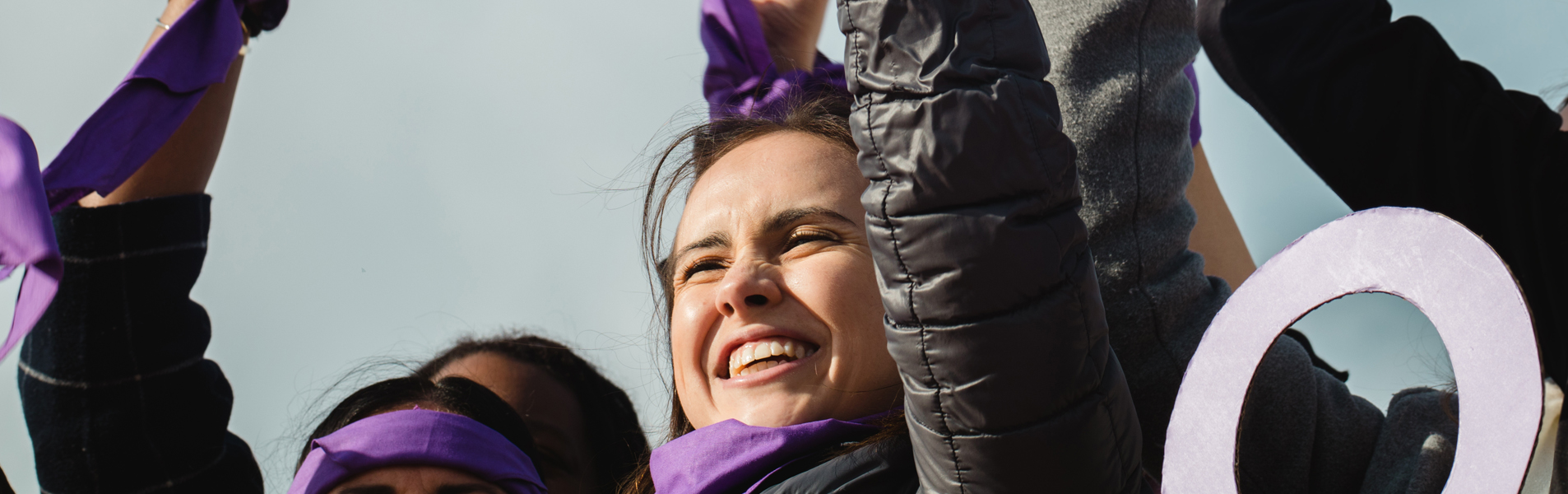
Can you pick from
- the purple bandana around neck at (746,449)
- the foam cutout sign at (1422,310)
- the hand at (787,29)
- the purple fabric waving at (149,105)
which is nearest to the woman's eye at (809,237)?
the purple bandana around neck at (746,449)

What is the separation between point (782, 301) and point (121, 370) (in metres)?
1.21

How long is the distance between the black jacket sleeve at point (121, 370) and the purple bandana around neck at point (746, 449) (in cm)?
100

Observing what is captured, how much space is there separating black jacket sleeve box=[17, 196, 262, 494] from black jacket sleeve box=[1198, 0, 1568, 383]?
1753 millimetres

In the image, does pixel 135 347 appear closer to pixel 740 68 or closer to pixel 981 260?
pixel 740 68

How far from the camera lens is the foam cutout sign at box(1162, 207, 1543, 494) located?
752 mm

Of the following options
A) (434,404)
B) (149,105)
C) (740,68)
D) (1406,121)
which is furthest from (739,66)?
(1406,121)

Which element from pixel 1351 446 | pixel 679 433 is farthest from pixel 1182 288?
pixel 679 433

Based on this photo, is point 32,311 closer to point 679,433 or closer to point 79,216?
point 79,216

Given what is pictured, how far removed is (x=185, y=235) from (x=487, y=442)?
0.65 m

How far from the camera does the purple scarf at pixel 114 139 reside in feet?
4.56

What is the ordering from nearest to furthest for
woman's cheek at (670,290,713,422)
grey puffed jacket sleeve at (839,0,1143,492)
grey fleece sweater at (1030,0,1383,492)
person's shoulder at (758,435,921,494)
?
grey puffed jacket sleeve at (839,0,1143,492) < person's shoulder at (758,435,921,494) < woman's cheek at (670,290,713,422) < grey fleece sweater at (1030,0,1383,492)

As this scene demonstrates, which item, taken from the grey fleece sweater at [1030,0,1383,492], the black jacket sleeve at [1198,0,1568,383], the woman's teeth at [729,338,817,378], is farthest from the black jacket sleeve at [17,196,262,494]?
the black jacket sleeve at [1198,0,1568,383]

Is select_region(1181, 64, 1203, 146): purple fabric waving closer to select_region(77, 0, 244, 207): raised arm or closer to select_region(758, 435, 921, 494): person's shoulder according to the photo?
select_region(758, 435, 921, 494): person's shoulder

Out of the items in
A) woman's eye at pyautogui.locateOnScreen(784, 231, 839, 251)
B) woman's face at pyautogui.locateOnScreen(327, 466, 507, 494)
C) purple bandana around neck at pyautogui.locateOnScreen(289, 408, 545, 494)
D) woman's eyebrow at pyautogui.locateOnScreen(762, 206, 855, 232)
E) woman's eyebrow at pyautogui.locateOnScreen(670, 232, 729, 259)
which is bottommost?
woman's face at pyautogui.locateOnScreen(327, 466, 507, 494)
